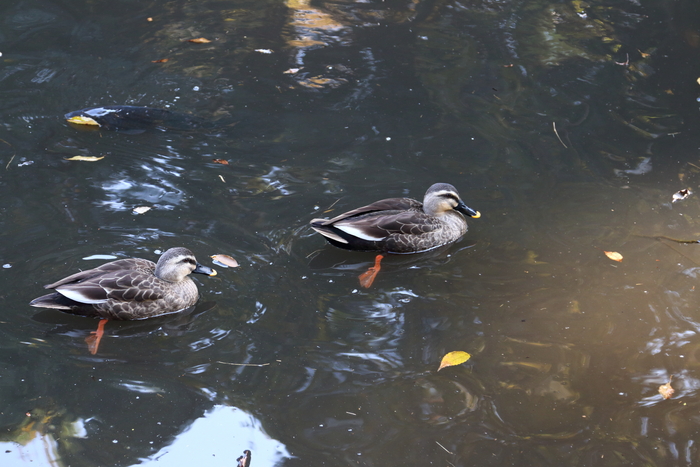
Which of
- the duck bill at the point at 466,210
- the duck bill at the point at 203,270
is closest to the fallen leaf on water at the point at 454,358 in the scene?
the duck bill at the point at 466,210

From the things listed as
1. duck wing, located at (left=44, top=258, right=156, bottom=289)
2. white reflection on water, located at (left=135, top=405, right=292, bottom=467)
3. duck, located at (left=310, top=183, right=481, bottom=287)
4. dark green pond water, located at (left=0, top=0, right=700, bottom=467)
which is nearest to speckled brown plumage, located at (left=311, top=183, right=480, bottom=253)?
duck, located at (left=310, top=183, right=481, bottom=287)

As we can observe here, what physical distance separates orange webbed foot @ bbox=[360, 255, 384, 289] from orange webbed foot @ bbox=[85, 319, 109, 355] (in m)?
2.06

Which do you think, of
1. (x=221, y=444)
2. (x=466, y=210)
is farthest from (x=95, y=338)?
(x=466, y=210)

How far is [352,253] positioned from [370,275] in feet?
1.45

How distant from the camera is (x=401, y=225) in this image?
5973mm

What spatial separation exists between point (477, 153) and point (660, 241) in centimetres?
221

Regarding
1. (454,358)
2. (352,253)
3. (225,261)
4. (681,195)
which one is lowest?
(352,253)

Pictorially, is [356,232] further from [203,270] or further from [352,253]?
[203,270]

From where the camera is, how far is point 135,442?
13.1 feet

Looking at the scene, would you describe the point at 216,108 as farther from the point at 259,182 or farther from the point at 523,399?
the point at 523,399

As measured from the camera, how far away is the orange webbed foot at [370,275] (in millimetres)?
5527

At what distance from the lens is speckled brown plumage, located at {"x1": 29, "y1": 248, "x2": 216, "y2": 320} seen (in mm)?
4820

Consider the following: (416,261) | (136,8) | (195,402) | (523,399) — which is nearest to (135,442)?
(195,402)

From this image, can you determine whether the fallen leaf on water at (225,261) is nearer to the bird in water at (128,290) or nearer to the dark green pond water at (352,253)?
the dark green pond water at (352,253)
